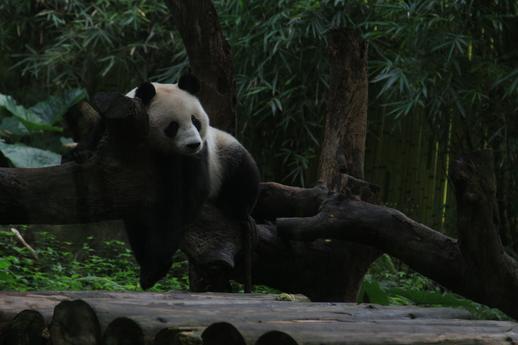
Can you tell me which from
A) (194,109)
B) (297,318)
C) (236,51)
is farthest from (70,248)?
(297,318)

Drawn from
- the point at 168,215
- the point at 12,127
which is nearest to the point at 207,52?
the point at 168,215

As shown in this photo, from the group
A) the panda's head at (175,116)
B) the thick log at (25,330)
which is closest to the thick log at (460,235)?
the panda's head at (175,116)

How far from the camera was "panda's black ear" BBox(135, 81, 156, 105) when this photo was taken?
3.35 meters

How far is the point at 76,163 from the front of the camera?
2637 millimetres

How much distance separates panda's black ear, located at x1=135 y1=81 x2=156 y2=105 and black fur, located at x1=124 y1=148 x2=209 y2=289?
0.97 feet

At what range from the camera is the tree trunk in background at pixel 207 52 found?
4.15 meters

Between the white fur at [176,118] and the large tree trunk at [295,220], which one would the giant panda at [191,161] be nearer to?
the white fur at [176,118]

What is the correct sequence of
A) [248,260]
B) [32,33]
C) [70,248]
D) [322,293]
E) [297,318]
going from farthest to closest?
[32,33] → [70,248] → [322,293] → [248,260] → [297,318]

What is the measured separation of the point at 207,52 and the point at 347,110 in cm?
79

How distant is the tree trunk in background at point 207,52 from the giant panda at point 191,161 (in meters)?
0.26

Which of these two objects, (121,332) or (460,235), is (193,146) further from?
(121,332)

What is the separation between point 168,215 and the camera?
10.6 feet

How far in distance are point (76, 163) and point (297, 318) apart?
0.86 m

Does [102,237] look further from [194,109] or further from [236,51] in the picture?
[194,109]
